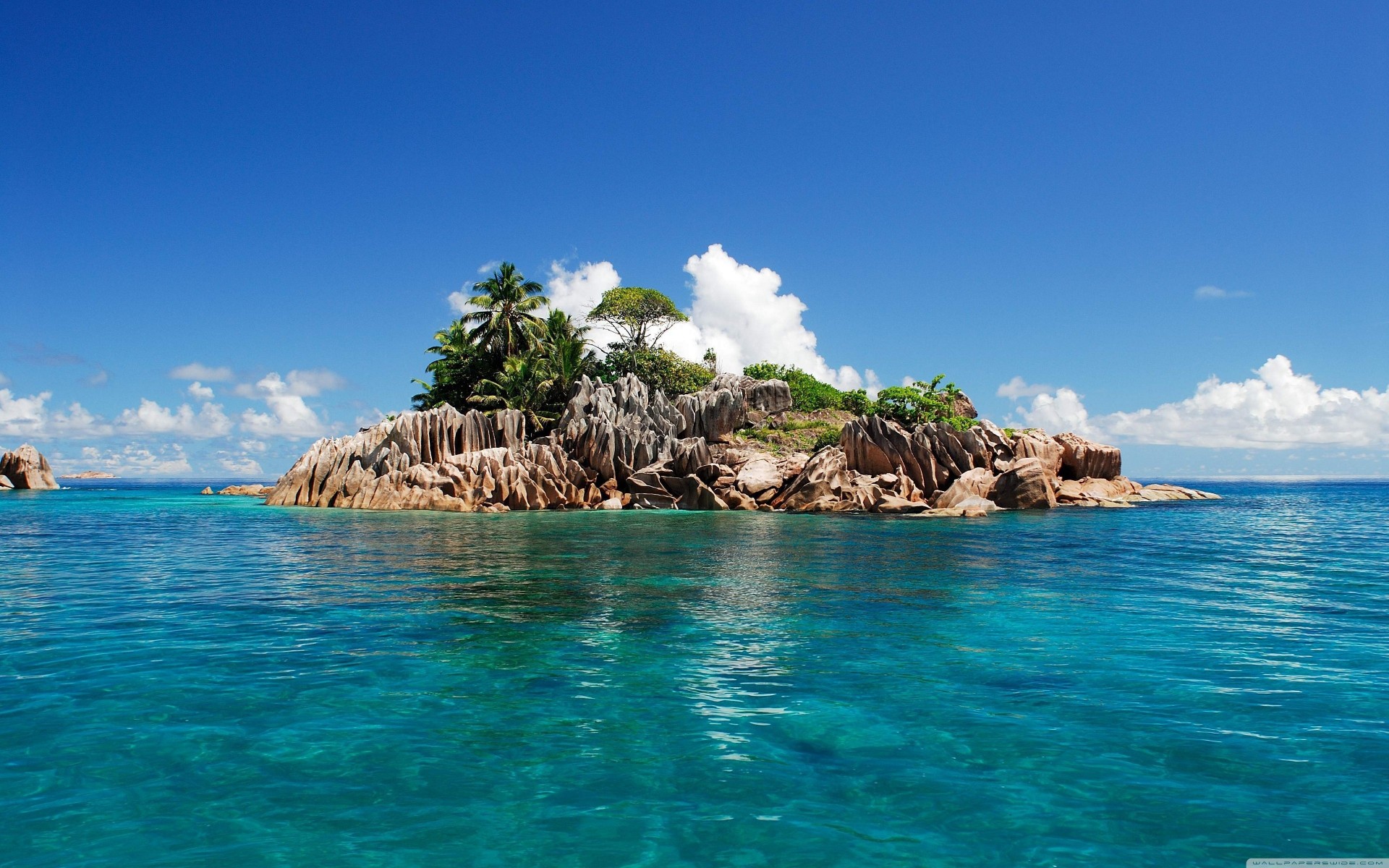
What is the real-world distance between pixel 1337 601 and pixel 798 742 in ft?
53.0

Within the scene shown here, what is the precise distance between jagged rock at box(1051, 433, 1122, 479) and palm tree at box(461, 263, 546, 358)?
47.9 meters

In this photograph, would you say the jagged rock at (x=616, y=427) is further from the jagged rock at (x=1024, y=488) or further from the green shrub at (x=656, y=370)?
the jagged rock at (x=1024, y=488)

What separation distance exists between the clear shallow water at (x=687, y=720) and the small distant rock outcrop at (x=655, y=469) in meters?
31.7

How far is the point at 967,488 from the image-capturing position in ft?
165

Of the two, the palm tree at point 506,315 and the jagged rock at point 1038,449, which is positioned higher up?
the palm tree at point 506,315

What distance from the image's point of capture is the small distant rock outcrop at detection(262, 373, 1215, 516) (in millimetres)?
51406

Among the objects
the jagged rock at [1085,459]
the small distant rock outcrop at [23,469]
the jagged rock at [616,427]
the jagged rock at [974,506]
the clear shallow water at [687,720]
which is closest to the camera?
the clear shallow water at [687,720]

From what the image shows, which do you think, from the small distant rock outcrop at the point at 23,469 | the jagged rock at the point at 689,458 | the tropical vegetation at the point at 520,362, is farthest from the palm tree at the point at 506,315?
the small distant rock outcrop at the point at 23,469

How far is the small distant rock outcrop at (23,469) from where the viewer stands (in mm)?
85500

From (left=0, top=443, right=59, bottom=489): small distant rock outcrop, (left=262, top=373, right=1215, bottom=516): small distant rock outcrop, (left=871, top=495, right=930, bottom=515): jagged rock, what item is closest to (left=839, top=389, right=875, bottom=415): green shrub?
(left=262, top=373, right=1215, bottom=516): small distant rock outcrop

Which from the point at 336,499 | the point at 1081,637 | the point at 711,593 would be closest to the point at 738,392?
the point at 336,499

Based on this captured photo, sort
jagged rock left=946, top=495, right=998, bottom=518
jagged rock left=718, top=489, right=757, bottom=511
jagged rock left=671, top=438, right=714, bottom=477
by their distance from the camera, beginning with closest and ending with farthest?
jagged rock left=946, top=495, right=998, bottom=518
jagged rock left=718, top=489, right=757, bottom=511
jagged rock left=671, top=438, right=714, bottom=477

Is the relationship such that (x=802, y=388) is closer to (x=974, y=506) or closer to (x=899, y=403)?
(x=899, y=403)

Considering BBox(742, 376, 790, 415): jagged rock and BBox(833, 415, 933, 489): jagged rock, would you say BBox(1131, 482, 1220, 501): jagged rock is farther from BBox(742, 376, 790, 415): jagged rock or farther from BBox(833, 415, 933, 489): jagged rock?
BBox(742, 376, 790, 415): jagged rock
